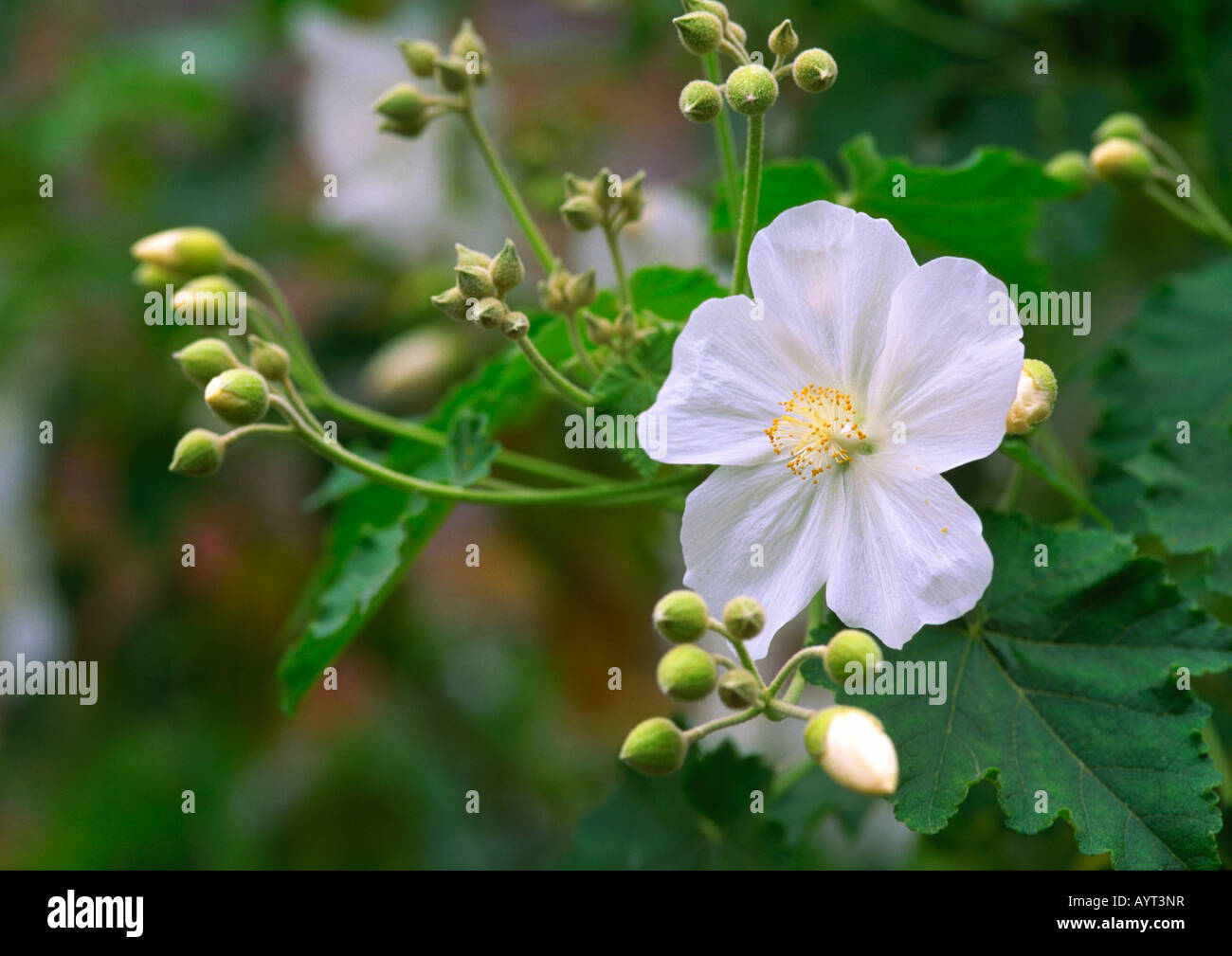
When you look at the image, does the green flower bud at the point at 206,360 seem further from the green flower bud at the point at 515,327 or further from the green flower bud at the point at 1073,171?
the green flower bud at the point at 1073,171

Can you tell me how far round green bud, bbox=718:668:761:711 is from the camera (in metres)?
0.69

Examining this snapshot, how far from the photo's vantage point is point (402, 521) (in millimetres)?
937

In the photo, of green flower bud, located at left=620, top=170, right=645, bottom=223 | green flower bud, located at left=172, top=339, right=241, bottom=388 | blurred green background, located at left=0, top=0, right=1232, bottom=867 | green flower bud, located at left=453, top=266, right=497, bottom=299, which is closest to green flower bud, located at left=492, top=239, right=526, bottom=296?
green flower bud, located at left=453, top=266, right=497, bottom=299

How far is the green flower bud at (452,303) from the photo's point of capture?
2.63 feet

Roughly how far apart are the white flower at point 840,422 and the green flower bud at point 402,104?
0.37 metres

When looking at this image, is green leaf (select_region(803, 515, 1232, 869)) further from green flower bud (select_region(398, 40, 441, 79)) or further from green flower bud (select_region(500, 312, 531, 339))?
green flower bud (select_region(398, 40, 441, 79))

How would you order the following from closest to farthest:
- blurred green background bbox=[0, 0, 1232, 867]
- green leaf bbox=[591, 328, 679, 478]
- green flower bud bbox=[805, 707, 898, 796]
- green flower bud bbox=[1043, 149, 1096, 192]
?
green flower bud bbox=[805, 707, 898, 796] → green leaf bbox=[591, 328, 679, 478] → green flower bud bbox=[1043, 149, 1096, 192] → blurred green background bbox=[0, 0, 1232, 867]

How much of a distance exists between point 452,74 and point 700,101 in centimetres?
31

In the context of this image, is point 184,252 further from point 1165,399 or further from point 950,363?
point 1165,399

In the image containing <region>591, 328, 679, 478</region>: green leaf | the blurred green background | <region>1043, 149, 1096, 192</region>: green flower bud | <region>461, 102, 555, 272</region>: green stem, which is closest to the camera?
<region>591, 328, 679, 478</region>: green leaf

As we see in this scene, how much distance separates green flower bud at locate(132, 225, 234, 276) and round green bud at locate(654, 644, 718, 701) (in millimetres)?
613

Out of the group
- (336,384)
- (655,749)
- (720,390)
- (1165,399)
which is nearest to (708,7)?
(720,390)

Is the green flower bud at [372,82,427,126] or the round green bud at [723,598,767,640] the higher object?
the green flower bud at [372,82,427,126]
